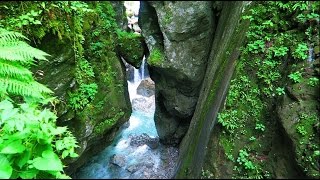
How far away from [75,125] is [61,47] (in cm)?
188

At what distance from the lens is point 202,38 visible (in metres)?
7.80

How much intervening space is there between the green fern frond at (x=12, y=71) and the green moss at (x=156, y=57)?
5083 millimetres

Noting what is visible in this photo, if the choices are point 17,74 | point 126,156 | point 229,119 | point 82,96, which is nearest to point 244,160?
point 229,119

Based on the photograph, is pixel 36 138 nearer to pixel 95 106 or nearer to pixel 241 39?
pixel 241 39

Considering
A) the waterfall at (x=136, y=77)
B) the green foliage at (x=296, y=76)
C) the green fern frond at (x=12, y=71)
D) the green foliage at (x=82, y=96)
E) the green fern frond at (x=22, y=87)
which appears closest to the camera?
the green fern frond at (x=22, y=87)

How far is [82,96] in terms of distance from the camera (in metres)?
6.93

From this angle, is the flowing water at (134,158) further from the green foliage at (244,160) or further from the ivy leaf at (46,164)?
the ivy leaf at (46,164)

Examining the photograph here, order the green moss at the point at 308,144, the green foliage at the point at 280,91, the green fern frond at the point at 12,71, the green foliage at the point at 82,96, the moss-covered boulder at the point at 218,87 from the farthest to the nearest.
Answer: the green foliage at the point at 82,96 < the moss-covered boulder at the point at 218,87 < the green foliage at the point at 280,91 < the green moss at the point at 308,144 < the green fern frond at the point at 12,71

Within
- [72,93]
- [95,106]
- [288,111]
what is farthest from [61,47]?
[288,111]

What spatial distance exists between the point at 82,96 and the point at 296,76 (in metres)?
4.85

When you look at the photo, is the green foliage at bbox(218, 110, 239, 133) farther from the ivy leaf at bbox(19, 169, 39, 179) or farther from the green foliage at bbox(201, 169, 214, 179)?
the ivy leaf at bbox(19, 169, 39, 179)

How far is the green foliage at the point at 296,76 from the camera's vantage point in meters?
4.30

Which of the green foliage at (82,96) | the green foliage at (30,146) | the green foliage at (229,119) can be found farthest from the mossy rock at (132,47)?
the green foliage at (30,146)

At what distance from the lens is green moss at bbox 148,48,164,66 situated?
800 centimetres
